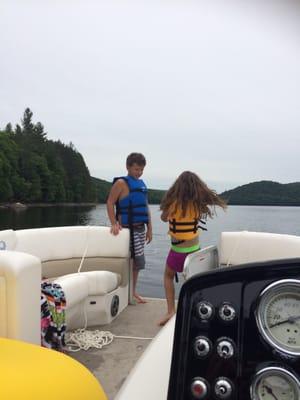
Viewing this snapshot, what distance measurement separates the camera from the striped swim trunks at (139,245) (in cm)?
371

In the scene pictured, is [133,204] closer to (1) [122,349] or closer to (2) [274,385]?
(1) [122,349]

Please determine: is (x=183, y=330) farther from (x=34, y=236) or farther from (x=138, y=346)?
(x=34, y=236)

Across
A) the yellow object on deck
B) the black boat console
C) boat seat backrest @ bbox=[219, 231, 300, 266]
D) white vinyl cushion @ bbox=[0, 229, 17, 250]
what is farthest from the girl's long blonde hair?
the black boat console

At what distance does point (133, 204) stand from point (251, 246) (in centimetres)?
109

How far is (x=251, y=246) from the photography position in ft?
11.1

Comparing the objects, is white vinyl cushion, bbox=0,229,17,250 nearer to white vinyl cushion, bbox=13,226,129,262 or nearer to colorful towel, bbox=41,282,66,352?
white vinyl cushion, bbox=13,226,129,262

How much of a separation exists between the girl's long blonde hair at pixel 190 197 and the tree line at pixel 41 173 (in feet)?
142

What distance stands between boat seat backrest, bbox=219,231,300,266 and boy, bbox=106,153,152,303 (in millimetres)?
758

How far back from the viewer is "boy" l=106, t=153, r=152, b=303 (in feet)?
12.2

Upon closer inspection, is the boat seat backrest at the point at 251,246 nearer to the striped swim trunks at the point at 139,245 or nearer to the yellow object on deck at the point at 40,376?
the striped swim trunks at the point at 139,245

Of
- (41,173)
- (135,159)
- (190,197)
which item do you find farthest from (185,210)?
(41,173)

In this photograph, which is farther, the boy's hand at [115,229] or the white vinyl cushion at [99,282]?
the boy's hand at [115,229]

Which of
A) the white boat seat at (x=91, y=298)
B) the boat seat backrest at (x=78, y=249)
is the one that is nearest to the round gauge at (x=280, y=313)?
the white boat seat at (x=91, y=298)

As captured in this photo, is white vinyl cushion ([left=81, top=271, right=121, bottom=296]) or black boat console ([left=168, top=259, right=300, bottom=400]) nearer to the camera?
black boat console ([left=168, top=259, right=300, bottom=400])
